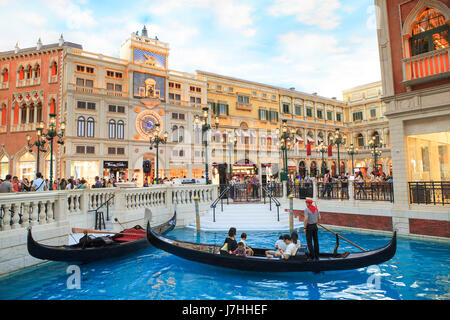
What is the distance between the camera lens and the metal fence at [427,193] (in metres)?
9.64

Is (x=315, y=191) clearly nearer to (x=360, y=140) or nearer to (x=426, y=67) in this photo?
(x=426, y=67)

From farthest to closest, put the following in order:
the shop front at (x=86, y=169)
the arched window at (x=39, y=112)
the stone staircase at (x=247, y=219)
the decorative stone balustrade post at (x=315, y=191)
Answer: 1. the arched window at (x=39, y=112)
2. the shop front at (x=86, y=169)
3. the decorative stone balustrade post at (x=315, y=191)
4. the stone staircase at (x=247, y=219)

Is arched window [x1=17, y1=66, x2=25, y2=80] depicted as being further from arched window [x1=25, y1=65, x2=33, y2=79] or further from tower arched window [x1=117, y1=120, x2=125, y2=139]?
tower arched window [x1=117, y1=120, x2=125, y2=139]

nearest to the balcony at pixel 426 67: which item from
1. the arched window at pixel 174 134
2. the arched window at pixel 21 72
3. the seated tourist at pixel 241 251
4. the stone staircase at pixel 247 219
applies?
the stone staircase at pixel 247 219

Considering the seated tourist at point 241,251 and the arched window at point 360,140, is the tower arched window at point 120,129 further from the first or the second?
the arched window at point 360,140

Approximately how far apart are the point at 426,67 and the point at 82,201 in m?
13.1

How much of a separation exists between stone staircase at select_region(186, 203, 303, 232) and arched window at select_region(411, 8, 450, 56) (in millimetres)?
8608

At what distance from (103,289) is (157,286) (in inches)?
45.1

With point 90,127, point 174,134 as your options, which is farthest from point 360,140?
point 90,127

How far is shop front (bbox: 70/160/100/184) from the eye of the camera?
951 inches

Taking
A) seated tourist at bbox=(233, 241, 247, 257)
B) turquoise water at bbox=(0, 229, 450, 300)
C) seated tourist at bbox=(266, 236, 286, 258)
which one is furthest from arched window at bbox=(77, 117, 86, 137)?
seated tourist at bbox=(266, 236, 286, 258)

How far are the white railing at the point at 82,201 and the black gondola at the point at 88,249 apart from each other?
34.9 inches

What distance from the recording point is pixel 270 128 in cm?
3525
